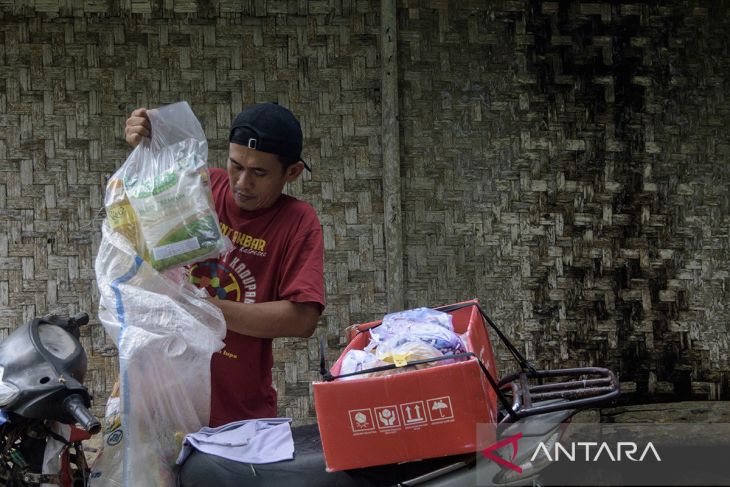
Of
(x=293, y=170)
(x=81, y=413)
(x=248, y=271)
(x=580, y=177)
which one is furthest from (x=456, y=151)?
(x=81, y=413)

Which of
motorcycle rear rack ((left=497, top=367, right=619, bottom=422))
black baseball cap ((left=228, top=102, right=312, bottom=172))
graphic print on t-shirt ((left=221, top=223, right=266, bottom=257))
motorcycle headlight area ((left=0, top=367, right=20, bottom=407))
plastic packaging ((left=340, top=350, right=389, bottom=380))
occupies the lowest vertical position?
motorcycle rear rack ((left=497, top=367, right=619, bottom=422))

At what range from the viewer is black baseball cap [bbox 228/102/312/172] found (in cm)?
248

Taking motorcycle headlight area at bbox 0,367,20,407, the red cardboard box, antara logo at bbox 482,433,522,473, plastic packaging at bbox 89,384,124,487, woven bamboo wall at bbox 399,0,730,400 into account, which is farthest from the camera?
woven bamboo wall at bbox 399,0,730,400

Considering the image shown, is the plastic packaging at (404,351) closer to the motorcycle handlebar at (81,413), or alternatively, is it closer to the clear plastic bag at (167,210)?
the clear plastic bag at (167,210)

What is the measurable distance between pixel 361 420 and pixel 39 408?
0.83 m

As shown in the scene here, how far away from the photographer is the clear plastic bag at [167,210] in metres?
2.27

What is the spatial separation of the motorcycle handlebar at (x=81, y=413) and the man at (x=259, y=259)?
1.47 ft

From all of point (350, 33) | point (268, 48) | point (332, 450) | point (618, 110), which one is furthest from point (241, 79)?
point (332, 450)

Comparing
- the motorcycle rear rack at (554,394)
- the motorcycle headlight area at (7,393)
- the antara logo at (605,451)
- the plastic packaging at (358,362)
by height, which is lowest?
the antara logo at (605,451)

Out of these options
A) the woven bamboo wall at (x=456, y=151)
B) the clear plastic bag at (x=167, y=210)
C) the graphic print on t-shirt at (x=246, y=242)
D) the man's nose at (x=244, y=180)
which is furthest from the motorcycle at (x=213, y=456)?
the woven bamboo wall at (x=456, y=151)

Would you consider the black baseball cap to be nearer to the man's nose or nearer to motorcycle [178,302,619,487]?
the man's nose

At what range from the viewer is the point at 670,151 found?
5.02 metres

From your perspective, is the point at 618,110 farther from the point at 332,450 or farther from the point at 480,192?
Result: the point at 332,450

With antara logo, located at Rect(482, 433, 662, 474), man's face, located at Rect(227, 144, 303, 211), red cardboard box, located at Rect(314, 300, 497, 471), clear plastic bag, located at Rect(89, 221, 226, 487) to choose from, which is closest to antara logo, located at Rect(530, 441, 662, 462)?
antara logo, located at Rect(482, 433, 662, 474)
